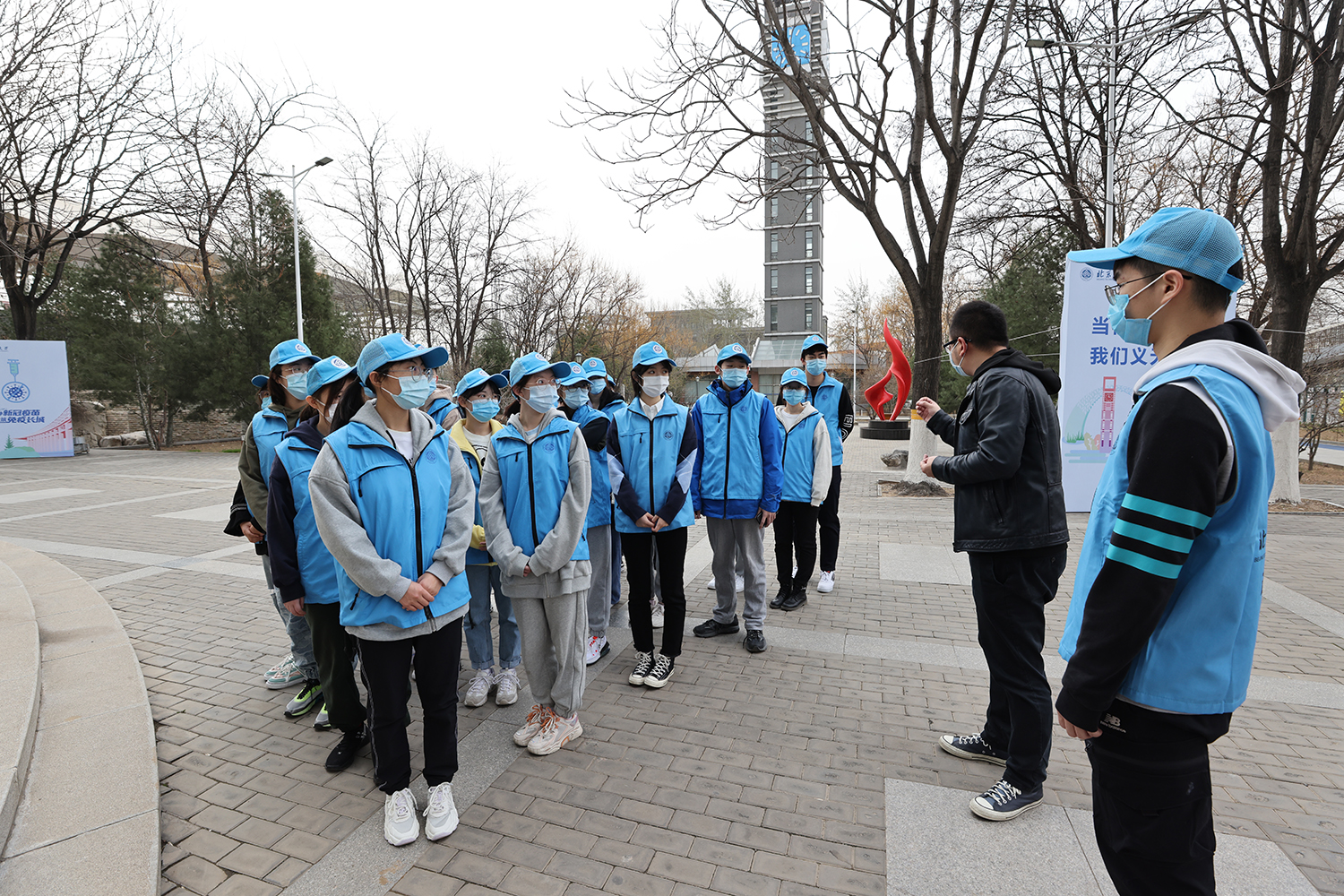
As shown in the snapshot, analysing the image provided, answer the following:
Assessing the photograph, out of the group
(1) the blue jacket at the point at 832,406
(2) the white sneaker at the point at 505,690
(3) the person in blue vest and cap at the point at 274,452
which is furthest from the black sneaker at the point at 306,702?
(1) the blue jacket at the point at 832,406

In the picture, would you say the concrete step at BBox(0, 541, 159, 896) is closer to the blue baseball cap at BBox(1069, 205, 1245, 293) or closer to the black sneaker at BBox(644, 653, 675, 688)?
the black sneaker at BBox(644, 653, 675, 688)

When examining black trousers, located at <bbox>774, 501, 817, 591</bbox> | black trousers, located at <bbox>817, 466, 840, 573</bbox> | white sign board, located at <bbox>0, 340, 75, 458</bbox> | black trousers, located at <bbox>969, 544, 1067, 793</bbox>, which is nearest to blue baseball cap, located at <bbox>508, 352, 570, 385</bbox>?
black trousers, located at <bbox>969, 544, 1067, 793</bbox>

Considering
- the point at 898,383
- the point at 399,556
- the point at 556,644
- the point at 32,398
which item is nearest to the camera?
the point at 399,556

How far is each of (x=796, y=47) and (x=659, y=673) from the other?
13.0 m

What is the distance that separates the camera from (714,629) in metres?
5.28

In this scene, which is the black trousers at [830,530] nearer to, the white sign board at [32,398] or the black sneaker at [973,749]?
the black sneaker at [973,749]

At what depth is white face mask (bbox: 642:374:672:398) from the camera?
439cm

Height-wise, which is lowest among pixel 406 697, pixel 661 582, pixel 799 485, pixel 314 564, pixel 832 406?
pixel 406 697

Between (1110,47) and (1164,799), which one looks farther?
(1110,47)

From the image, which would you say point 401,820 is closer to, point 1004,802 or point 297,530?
point 297,530

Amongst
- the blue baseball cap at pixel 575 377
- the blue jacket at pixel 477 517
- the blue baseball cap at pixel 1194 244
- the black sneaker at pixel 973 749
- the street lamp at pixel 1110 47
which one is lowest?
the black sneaker at pixel 973 749

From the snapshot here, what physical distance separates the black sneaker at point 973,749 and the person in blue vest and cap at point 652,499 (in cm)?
171

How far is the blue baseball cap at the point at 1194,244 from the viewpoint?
1.69 metres

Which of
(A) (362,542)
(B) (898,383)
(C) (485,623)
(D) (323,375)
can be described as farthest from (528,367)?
(B) (898,383)
